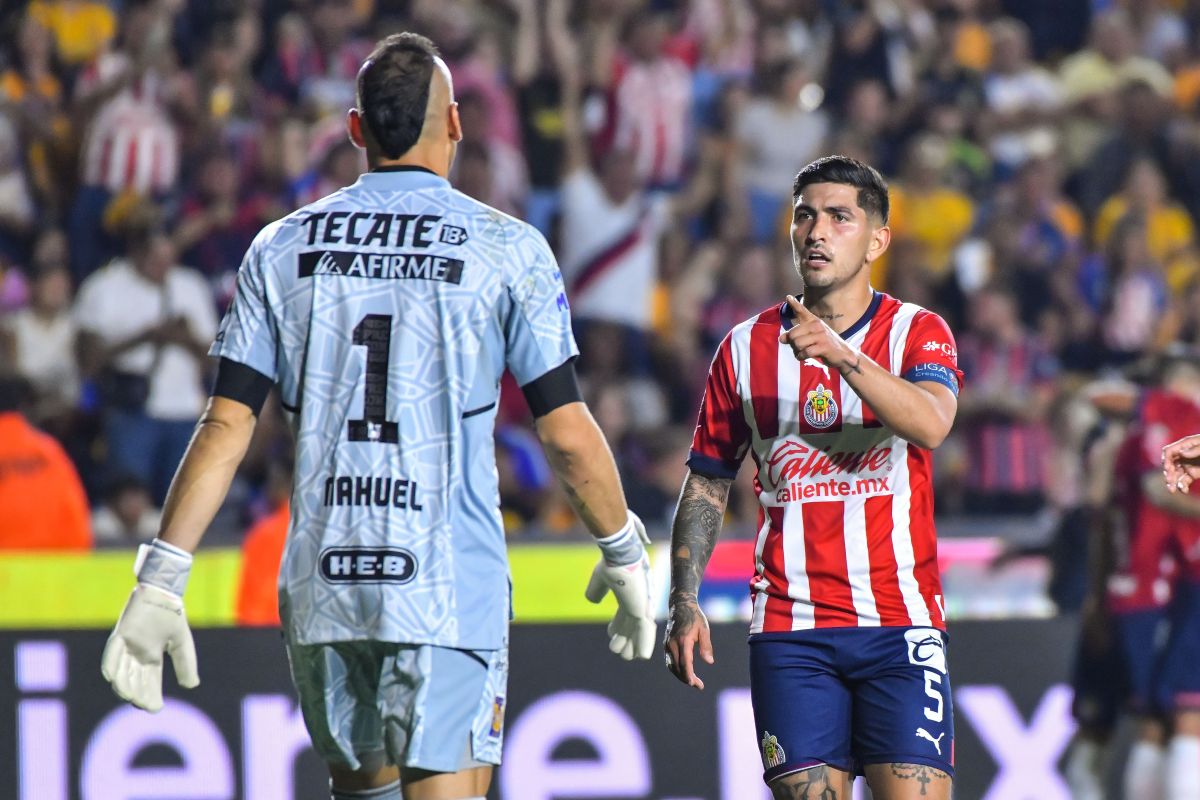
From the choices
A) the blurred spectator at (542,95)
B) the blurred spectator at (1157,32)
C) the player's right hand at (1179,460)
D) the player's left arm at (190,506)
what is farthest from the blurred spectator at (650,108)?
the player's left arm at (190,506)

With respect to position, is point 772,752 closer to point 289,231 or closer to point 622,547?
point 622,547

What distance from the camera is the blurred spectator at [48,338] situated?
407 inches

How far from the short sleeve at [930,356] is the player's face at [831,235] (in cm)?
23

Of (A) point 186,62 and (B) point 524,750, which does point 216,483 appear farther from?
(A) point 186,62

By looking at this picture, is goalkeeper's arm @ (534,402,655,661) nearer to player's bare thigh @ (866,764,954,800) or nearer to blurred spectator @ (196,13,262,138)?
player's bare thigh @ (866,764,954,800)

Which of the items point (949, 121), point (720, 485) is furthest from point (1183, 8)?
point (720, 485)

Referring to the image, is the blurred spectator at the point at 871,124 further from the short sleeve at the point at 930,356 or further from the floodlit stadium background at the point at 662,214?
the short sleeve at the point at 930,356

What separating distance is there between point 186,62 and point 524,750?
273 inches

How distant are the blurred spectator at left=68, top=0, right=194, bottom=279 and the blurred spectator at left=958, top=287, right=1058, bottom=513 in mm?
5231

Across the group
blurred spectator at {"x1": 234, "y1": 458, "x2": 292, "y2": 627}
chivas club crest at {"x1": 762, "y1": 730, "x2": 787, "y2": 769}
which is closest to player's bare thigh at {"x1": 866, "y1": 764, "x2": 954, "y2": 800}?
chivas club crest at {"x1": 762, "y1": 730, "x2": 787, "y2": 769}

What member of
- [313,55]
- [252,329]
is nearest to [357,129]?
[252,329]

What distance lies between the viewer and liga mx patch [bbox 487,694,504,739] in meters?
3.99

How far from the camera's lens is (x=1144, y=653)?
25.8 feet

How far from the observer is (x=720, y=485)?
4871 millimetres
